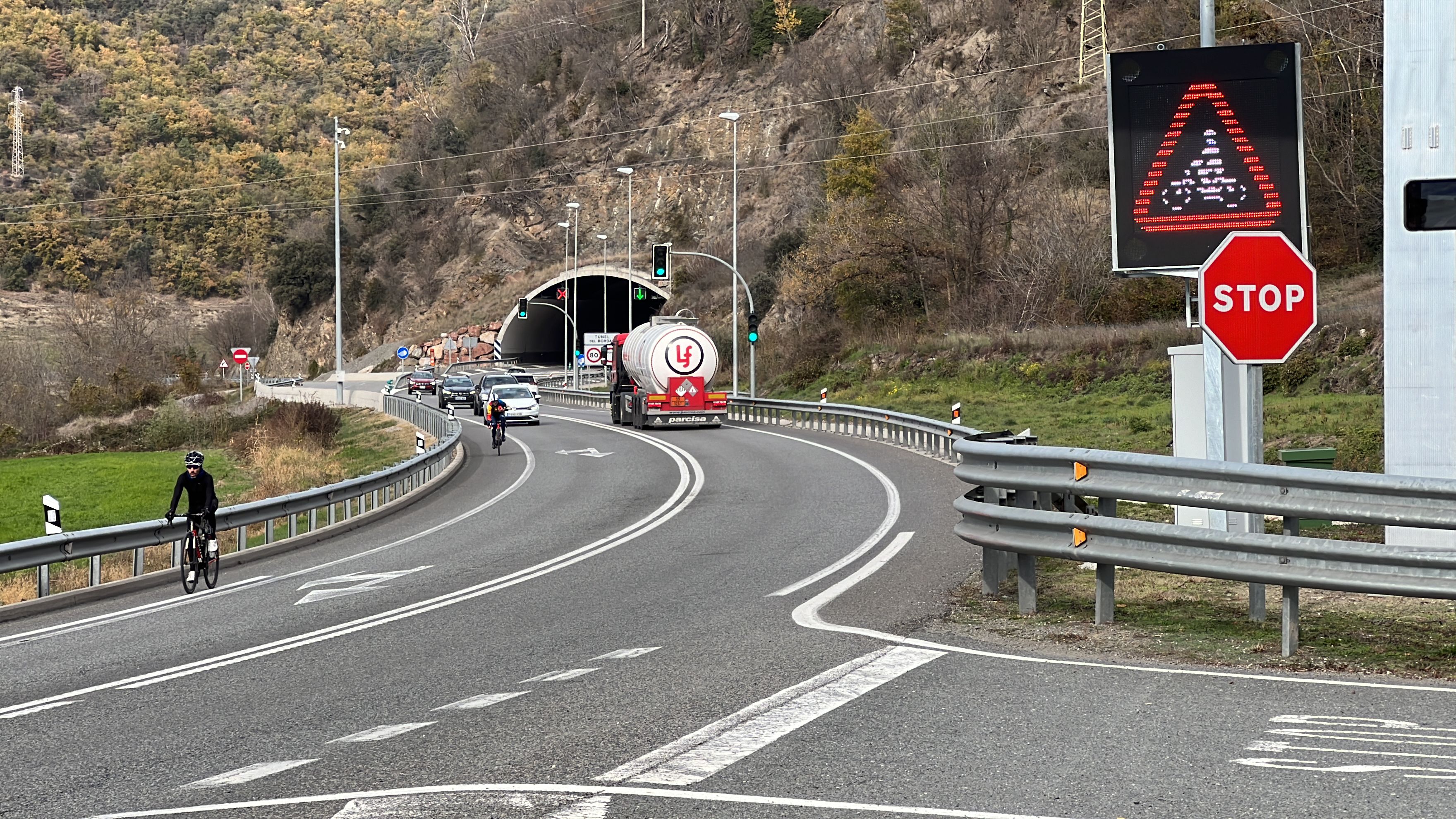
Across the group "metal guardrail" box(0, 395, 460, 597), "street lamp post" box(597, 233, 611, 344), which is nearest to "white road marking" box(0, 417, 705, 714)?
"metal guardrail" box(0, 395, 460, 597)

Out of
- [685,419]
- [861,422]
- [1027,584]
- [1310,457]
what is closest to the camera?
[1027,584]

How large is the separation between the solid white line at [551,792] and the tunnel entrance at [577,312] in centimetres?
9000

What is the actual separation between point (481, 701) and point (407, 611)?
164 inches

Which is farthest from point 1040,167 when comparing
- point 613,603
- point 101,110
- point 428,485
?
point 101,110

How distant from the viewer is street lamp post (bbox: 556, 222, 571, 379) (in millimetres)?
94375

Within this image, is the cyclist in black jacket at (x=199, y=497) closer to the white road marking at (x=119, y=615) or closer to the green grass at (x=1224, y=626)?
the white road marking at (x=119, y=615)

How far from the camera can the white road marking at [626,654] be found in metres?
9.04

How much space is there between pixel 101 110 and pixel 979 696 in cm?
19005

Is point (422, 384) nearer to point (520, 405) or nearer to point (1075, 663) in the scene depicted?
point (520, 405)

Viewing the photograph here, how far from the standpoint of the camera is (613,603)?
11641 mm

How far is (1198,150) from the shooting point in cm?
1301

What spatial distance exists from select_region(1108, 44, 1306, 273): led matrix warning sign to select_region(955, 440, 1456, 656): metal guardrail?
146 inches

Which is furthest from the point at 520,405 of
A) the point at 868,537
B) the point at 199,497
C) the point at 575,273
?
the point at 575,273

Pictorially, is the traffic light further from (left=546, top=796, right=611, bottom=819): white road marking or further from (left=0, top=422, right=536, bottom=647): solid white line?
(left=546, top=796, right=611, bottom=819): white road marking
